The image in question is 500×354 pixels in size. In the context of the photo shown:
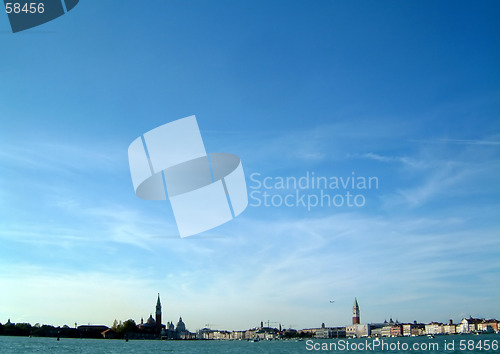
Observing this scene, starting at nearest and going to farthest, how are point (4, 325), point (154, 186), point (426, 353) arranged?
point (154, 186), point (426, 353), point (4, 325)

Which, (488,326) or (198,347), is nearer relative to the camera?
(198,347)

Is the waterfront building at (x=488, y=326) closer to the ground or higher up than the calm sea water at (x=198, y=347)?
closer to the ground

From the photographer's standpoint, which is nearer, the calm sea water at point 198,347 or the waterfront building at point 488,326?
the calm sea water at point 198,347

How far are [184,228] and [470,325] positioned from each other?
21257 centimetres

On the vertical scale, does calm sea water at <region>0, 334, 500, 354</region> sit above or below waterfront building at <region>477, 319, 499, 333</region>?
above

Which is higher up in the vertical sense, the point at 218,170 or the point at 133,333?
the point at 218,170

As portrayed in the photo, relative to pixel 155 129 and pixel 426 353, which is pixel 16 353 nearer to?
pixel 155 129

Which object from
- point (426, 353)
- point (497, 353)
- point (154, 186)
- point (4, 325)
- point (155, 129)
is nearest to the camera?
point (155, 129)

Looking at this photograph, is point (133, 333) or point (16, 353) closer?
point (16, 353)

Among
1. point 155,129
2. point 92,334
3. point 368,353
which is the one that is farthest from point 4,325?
point 155,129

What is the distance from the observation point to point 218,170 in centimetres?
2362

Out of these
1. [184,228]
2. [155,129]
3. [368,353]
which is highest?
[155,129]

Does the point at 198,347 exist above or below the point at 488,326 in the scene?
above

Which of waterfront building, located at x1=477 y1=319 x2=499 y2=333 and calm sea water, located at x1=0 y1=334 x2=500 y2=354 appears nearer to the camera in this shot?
calm sea water, located at x1=0 y1=334 x2=500 y2=354
